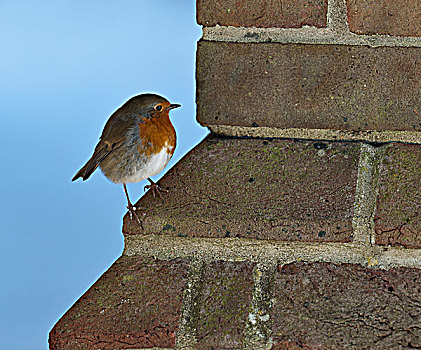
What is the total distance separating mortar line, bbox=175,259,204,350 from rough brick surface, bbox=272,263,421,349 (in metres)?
0.10

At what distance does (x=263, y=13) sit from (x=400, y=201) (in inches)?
13.6

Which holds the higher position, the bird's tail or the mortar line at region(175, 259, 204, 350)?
the bird's tail

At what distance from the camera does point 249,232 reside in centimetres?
71

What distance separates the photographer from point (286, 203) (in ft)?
2.38

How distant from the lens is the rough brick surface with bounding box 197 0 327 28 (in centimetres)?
78

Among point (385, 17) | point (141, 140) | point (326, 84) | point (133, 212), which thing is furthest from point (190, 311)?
point (385, 17)

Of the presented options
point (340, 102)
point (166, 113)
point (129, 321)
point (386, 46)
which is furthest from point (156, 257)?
point (386, 46)

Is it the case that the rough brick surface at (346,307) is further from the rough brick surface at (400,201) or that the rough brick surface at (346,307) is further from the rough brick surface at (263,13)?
the rough brick surface at (263,13)

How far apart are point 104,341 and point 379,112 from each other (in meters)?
0.52

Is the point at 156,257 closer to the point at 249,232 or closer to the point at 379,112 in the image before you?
the point at 249,232

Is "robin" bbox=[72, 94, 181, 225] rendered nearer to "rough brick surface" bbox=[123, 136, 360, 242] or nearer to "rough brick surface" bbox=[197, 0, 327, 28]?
"rough brick surface" bbox=[123, 136, 360, 242]

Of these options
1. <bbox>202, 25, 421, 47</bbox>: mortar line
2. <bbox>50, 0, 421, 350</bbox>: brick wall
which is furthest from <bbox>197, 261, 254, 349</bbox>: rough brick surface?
<bbox>202, 25, 421, 47</bbox>: mortar line

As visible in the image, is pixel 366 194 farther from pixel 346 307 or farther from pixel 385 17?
pixel 385 17

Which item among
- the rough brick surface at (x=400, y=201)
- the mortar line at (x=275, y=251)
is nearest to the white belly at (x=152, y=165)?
the mortar line at (x=275, y=251)
